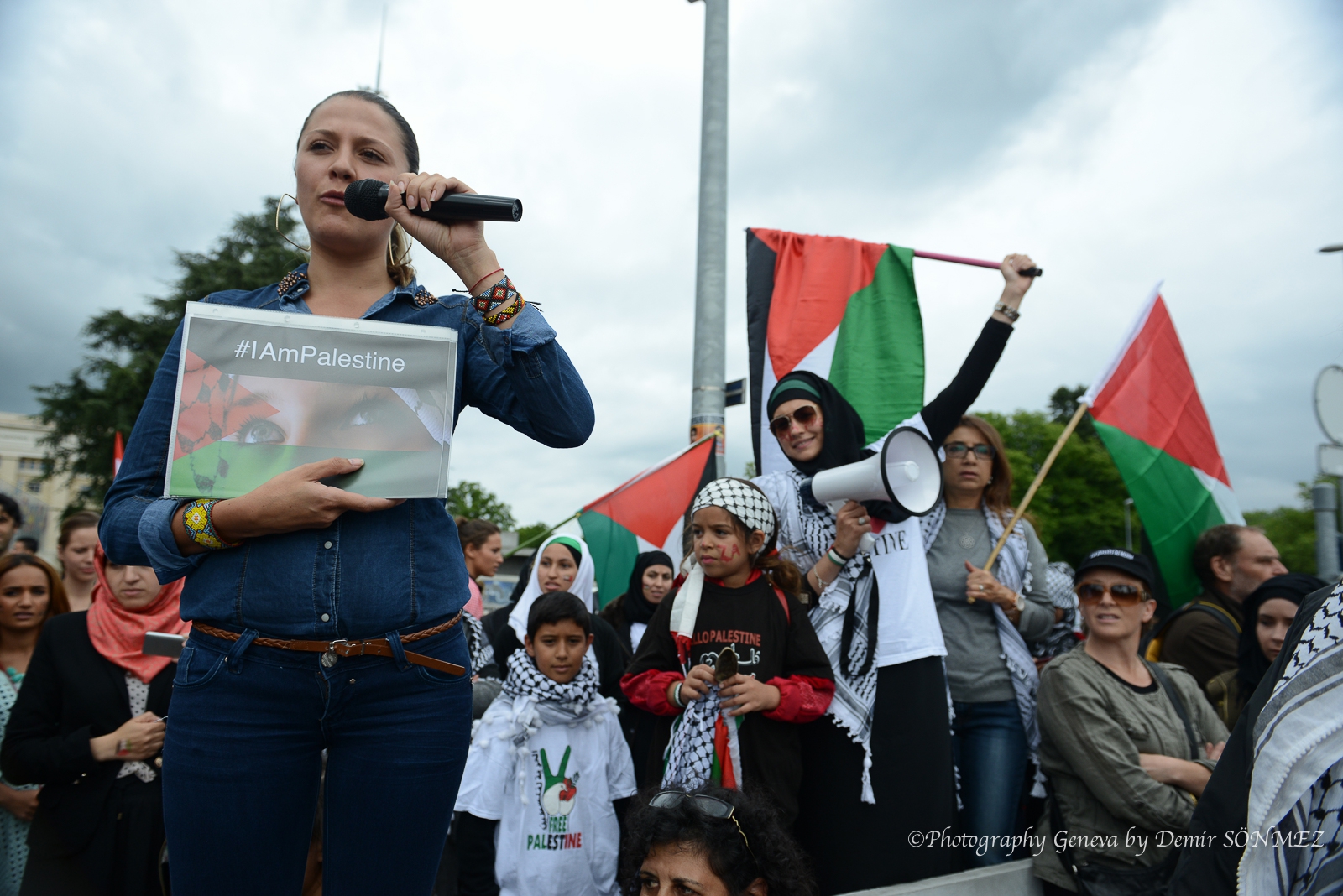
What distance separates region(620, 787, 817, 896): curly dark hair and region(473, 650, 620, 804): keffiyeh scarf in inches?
59.3

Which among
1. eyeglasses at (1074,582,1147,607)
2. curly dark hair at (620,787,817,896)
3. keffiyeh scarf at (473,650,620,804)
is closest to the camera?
curly dark hair at (620,787,817,896)

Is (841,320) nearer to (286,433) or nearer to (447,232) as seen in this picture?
(447,232)

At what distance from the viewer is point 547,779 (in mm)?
3650

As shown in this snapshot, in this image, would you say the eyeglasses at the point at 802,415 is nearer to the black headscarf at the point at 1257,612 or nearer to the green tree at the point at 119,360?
the black headscarf at the point at 1257,612

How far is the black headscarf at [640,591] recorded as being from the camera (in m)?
5.26

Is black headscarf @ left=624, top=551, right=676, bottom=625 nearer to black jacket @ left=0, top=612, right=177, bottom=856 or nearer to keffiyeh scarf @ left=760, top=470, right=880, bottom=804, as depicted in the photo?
keffiyeh scarf @ left=760, top=470, right=880, bottom=804

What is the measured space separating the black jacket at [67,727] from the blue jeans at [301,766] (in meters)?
2.00

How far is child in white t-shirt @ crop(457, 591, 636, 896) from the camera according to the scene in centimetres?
352

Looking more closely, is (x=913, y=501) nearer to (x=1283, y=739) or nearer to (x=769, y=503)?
(x=769, y=503)

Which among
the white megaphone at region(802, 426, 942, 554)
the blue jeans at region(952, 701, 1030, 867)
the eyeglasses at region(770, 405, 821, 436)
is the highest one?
the eyeglasses at region(770, 405, 821, 436)

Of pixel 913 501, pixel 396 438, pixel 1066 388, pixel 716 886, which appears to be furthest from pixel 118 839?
pixel 1066 388

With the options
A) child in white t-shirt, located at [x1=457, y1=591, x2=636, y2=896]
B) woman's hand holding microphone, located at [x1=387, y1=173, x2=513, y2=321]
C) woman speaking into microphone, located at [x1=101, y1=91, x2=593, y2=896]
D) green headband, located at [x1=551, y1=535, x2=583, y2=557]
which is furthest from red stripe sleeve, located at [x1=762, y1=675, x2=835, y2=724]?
green headband, located at [x1=551, y1=535, x2=583, y2=557]

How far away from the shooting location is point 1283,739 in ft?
4.50

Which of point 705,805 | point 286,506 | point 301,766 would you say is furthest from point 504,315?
point 705,805
